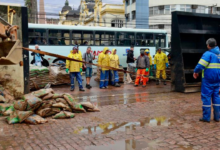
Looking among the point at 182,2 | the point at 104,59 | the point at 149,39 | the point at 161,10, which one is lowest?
the point at 104,59

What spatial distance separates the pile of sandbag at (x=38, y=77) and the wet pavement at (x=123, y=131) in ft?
14.0

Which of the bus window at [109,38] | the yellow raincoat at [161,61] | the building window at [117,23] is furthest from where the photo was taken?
the building window at [117,23]

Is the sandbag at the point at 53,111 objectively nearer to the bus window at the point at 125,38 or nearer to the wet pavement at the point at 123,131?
the wet pavement at the point at 123,131

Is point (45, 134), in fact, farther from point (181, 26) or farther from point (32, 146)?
point (181, 26)

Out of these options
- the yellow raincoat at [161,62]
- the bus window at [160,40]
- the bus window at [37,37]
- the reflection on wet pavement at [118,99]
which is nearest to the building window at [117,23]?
the bus window at [160,40]

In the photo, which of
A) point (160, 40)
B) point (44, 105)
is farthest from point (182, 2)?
point (44, 105)

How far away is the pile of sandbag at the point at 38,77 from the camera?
399 inches

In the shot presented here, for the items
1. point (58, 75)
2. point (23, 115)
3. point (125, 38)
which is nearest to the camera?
point (23, 115)

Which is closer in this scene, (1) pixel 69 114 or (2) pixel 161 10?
(1) pixel 69 114

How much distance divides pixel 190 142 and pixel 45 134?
2.74 metres

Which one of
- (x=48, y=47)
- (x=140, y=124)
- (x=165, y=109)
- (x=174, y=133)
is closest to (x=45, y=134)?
(x=140, y=124)

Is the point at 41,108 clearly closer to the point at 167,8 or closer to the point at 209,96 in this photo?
the point at 209,96

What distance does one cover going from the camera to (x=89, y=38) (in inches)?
703

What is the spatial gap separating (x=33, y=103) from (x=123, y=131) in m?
2.17
